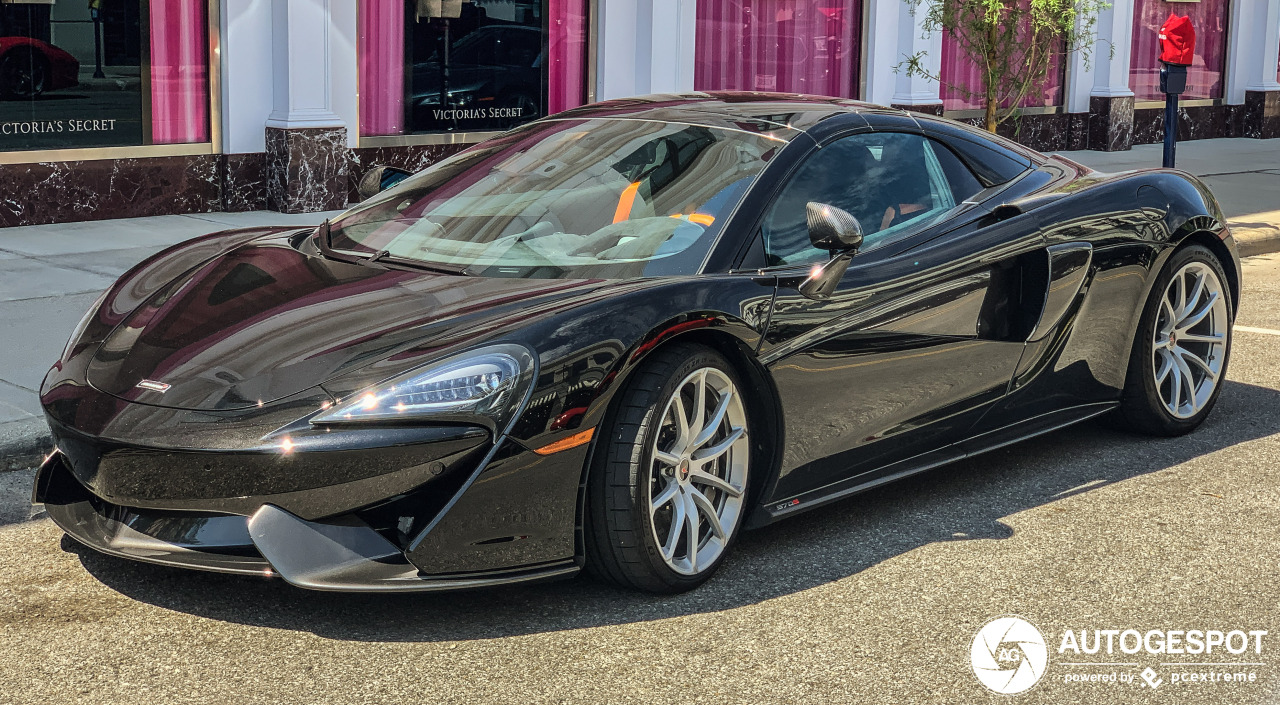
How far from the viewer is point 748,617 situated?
12.9 ft

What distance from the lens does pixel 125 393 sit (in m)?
3.79

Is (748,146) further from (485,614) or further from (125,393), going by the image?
(125,393)

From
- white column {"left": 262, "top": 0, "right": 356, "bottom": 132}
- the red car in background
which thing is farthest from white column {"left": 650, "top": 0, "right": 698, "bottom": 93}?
the red car in background

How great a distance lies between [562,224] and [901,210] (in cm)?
112

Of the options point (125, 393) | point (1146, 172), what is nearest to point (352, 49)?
point (1146, 172)

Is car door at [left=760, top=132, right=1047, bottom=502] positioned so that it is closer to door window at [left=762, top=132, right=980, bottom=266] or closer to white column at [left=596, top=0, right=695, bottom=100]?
door window at [left=762, top=132, right=980, bottom=266]

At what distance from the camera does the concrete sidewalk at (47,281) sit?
5465mm

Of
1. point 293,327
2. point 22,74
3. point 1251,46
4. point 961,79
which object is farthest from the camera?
point 1251,46

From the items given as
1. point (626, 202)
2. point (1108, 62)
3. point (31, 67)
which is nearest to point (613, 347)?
point (626, 202)

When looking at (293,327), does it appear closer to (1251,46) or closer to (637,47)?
(637,47)

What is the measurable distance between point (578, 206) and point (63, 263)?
17.9ft

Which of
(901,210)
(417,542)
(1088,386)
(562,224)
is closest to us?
(417,542)

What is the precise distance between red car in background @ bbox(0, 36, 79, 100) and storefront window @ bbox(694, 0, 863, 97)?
635cm

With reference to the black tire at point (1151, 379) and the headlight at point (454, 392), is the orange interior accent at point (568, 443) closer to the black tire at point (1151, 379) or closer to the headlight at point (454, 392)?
the headlight at point (454, 392)
